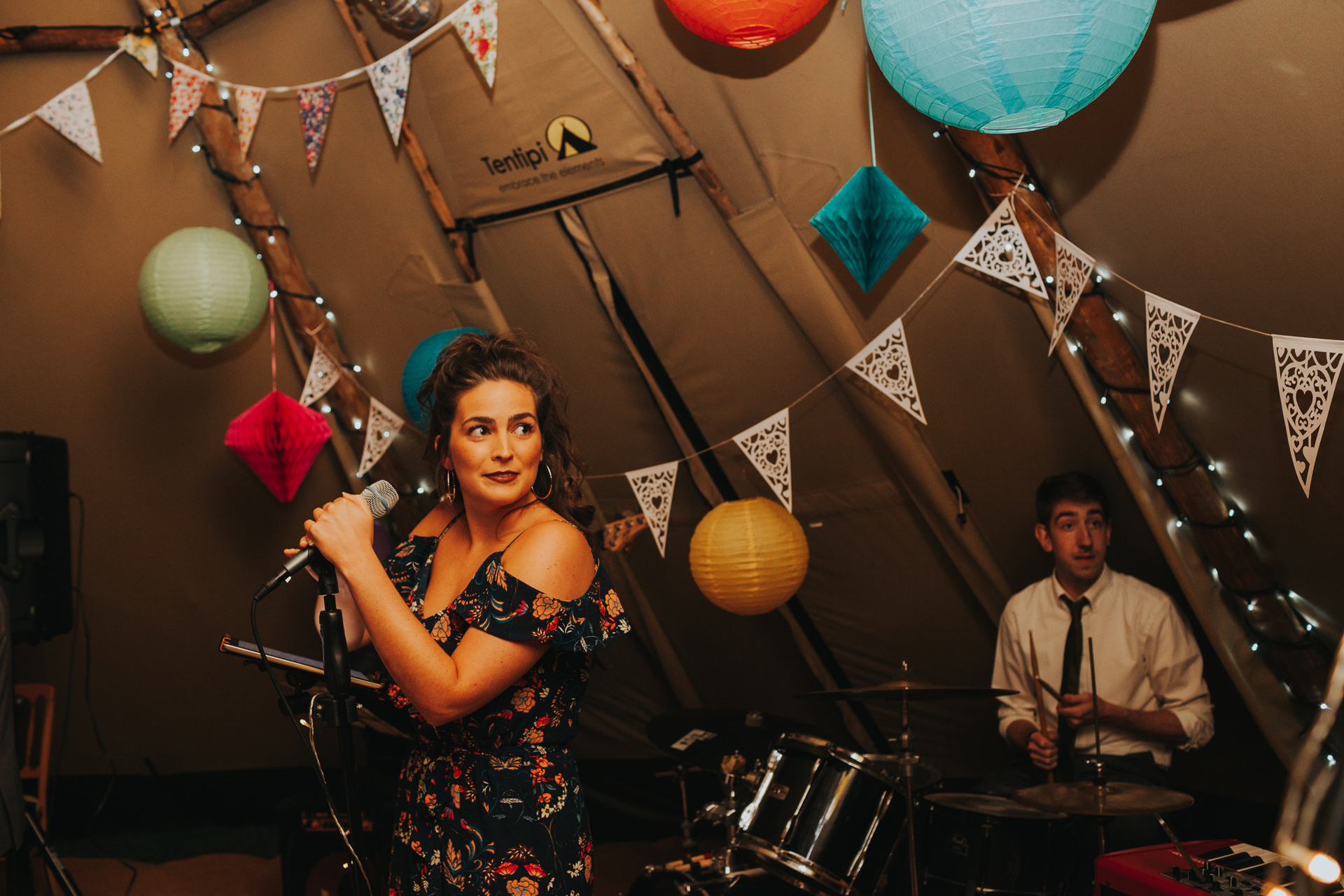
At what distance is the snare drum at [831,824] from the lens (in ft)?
7.80

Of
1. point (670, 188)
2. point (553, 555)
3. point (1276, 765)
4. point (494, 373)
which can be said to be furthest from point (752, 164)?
point (1276, 765)

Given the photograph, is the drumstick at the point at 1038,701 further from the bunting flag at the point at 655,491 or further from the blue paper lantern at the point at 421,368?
the blue paper lantern at the point at 421,368

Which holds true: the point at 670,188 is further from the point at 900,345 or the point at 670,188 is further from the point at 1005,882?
the point at 1005,882

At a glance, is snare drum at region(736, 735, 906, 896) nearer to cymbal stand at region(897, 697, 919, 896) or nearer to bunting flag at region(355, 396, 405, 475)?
cymbal stand at region(897, 697, 919, 896)

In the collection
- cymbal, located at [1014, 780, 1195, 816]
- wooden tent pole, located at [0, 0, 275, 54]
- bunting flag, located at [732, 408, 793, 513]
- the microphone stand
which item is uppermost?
wooden tent pole, located at [0, 0, 275, 54]

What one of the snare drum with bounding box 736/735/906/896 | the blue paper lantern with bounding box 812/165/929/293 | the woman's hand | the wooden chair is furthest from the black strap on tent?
the wooden chair

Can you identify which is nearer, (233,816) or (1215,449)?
(1215,449)

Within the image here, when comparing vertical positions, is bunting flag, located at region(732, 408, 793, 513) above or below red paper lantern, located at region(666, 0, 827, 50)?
below

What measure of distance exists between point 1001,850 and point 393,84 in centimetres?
264

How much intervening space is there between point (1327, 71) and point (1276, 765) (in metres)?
2.09

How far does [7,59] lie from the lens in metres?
3.25

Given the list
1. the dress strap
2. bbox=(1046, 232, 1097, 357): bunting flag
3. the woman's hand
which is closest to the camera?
the woman's hand

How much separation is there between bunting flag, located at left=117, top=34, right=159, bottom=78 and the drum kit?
9.04 ft

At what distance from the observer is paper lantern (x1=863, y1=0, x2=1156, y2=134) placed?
1570 mm
